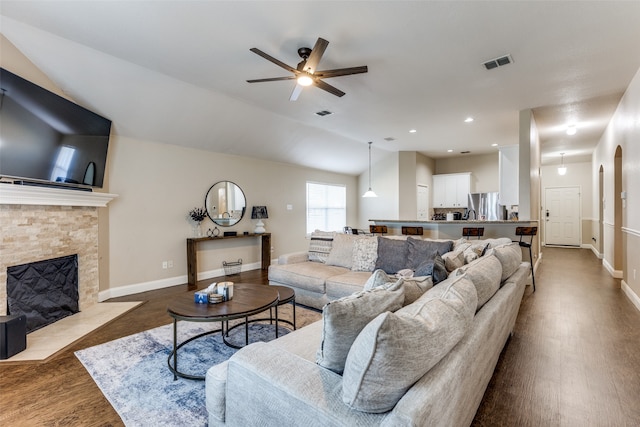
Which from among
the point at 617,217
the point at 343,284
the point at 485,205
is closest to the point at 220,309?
the point at 343,284

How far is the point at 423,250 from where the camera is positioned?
11.0 feet

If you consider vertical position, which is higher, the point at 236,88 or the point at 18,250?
the point at 236,88

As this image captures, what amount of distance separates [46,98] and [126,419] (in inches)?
126

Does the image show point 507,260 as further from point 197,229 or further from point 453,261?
point 197,229

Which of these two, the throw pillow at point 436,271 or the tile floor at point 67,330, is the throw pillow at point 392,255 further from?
Answer: the tile floor at point 67,330

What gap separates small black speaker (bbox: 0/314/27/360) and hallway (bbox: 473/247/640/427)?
3556mm

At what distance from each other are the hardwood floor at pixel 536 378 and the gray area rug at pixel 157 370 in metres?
0.10

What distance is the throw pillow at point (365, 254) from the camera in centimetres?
370

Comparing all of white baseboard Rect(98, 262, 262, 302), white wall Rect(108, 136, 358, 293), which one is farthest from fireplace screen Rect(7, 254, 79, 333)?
white wall Rect(108, 136, 358, 293)

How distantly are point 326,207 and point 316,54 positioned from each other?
5.72 metres

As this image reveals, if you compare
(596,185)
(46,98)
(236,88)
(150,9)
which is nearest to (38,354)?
(46,98)

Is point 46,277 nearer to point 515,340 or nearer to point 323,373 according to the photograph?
point 323,373

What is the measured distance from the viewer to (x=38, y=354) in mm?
2613

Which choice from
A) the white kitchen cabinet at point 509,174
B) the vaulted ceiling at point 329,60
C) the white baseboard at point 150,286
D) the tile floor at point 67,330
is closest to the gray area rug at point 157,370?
the tile floor at point 67,330
